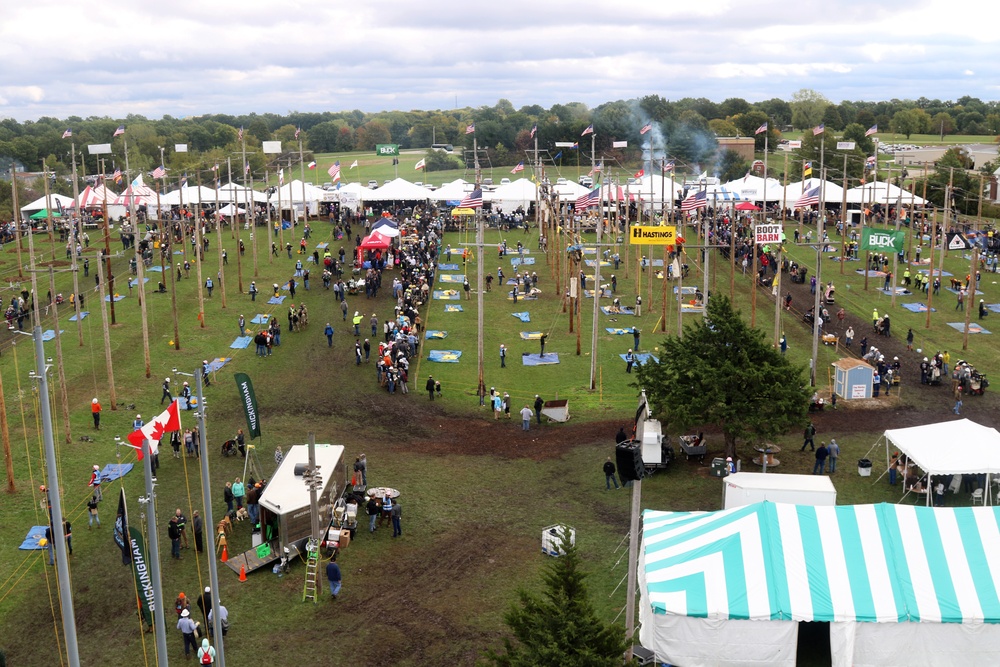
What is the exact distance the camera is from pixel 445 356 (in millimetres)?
46688

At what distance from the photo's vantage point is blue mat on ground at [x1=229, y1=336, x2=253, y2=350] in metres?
46.3

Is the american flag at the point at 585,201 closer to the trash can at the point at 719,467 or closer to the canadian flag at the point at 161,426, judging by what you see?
the trash can at the point at 719,467

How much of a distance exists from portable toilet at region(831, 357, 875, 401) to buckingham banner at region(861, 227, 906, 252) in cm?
1141

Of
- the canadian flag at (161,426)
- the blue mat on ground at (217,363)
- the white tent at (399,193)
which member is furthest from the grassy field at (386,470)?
the white tent at (399,193)

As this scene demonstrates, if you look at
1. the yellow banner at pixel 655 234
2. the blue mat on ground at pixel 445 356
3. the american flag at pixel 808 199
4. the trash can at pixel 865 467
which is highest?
the yellow banner at pixel 655 234

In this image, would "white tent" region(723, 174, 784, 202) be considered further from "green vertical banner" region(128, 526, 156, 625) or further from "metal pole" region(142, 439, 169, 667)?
"metal pole" region(142, 439, 169, 667)

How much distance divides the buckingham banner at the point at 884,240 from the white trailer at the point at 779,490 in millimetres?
25577

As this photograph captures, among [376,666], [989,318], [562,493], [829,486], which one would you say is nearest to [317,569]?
[376,666]

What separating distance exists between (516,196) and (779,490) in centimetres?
6294

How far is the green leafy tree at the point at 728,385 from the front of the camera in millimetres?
31562

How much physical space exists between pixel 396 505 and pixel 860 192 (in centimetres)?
6496

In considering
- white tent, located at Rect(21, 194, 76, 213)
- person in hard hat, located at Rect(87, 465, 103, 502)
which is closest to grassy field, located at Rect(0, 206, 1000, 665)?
person in hard hat, located at Rect(87, 465, 103, 502)

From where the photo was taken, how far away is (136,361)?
43844 millimetres

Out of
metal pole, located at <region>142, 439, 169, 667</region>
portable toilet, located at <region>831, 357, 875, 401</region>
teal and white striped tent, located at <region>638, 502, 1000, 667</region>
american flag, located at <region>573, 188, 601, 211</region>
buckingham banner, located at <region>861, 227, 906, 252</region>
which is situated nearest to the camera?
metal pole, located at <region>142, 439, 169, 667</region>
